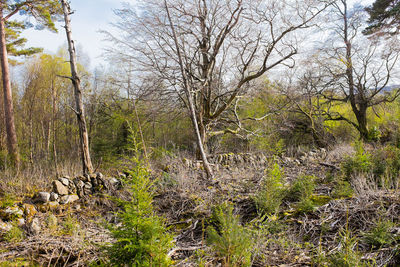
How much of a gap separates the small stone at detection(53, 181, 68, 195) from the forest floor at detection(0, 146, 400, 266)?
0.99ft

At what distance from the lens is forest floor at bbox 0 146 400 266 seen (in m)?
2.12

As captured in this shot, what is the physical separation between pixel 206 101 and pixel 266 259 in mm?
6405

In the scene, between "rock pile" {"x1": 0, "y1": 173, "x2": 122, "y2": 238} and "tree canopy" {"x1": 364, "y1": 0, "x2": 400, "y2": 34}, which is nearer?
"rock pile" {"x1": 0, "y1": 173, "x2": 122, "y2": 238}

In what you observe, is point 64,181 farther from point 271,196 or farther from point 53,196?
point 271,196

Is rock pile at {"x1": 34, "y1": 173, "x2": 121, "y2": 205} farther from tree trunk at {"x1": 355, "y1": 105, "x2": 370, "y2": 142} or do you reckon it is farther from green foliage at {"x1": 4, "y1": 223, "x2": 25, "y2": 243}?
tree trunk at {"x1": 355, "y1": 105, "x2": 370, "y2": 142}

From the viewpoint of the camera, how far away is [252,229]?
2.70 meters

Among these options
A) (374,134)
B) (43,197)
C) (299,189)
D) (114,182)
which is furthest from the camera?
(374,134)

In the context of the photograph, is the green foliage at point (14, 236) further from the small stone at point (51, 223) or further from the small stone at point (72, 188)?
the small stone at point (72, 188)

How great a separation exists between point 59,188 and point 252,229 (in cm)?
366

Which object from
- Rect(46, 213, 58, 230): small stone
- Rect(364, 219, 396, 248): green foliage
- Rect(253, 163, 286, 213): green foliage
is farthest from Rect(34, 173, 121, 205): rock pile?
Rect(364, 219, 396, 248): green foliage

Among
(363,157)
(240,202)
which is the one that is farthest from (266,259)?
(363,157)

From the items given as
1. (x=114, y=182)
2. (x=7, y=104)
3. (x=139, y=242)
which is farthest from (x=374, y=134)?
(x=7, y=104)

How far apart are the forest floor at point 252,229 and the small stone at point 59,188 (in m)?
0.30

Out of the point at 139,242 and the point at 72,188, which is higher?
the point at 139,242
